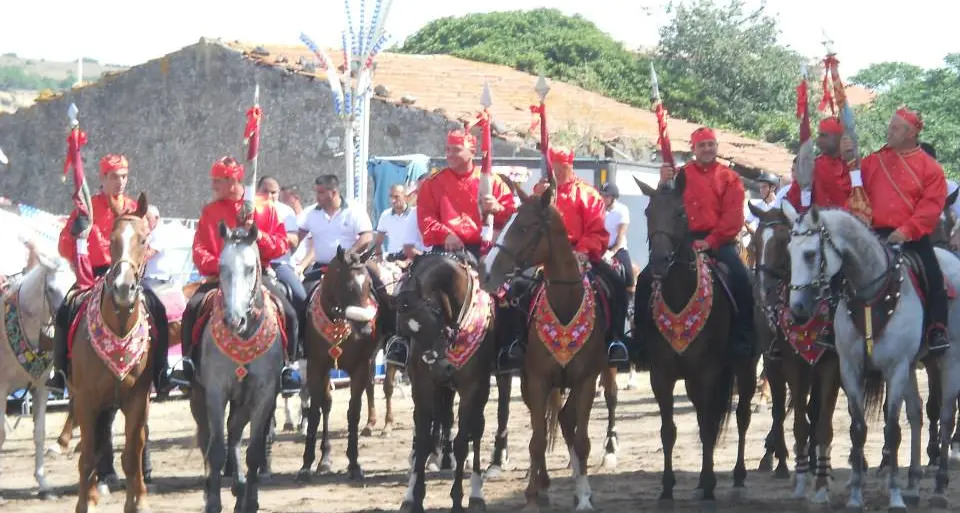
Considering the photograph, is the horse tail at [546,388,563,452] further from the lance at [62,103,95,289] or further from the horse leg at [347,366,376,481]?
the lance at [62,103,95,289]

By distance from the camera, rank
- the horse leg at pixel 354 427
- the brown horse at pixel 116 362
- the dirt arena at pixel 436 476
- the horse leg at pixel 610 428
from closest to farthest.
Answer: the brown horse at pixel 116 362, the dirt arena at pixel 436 476, the horse leg at pixel 354 427, the horse leg at pixel 610 428

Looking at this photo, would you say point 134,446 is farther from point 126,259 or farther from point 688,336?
point 688,336

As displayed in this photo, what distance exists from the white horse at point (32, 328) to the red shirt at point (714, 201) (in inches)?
206

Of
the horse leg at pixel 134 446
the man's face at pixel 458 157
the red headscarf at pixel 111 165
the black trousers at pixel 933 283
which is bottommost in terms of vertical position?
the horse leg at pixel 134 446

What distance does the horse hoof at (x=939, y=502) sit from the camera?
11469 mm

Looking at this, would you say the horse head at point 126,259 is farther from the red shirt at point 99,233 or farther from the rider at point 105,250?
the red shirt at point 99,233

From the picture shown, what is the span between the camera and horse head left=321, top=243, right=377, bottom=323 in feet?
44.3

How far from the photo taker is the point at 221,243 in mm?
11820

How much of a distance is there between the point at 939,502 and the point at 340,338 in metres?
5.32

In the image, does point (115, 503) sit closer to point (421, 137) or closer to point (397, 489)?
point (397, 489)

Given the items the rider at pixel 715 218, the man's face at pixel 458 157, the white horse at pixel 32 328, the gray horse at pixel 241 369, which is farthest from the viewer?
the white horse at pixel 32 328

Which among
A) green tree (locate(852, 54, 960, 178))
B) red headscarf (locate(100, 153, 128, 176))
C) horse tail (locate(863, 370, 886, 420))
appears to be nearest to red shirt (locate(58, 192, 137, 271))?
red headscarf (locate(100, 153, 128, 176))

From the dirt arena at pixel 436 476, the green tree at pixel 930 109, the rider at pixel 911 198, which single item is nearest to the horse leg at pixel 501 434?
the dirt arena at pixel 436 476

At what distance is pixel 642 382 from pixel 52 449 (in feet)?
33.6
